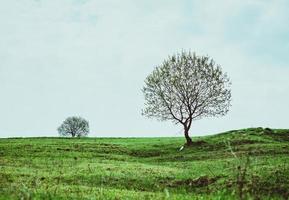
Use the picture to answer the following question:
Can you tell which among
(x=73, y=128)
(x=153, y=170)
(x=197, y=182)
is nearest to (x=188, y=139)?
(x=153, y=170)

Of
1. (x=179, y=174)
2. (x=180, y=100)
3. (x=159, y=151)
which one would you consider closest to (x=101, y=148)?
(x=159, y=151)

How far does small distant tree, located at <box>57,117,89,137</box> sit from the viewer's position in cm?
Answer: 13912

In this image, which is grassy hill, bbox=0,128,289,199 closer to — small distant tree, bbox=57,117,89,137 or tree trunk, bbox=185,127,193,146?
tree trunk, bbox=185,127,193,146

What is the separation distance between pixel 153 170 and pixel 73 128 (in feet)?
341

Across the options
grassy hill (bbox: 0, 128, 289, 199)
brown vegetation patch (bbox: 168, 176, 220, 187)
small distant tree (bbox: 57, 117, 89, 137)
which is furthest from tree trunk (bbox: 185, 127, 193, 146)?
small distant tree (bbox: 57, 117, 89, 137)

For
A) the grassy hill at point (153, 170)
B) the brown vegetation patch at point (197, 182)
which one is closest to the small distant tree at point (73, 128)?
the grassy hill at point (153, 170)

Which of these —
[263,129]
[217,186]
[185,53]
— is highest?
[185,53]

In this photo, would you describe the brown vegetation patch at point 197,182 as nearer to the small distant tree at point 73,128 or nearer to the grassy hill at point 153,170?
the grassy hill at point 153,170

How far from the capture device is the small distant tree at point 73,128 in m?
139

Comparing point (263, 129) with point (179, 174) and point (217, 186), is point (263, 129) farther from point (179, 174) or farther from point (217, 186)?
point (217, 186)

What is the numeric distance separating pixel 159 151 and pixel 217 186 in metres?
Answer: 40.8

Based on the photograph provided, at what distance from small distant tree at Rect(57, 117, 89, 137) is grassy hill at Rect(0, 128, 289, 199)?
6775 cm

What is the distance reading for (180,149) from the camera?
222 feet

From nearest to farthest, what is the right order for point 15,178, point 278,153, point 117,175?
point 15,178 → point 117,175 → point 278,153
